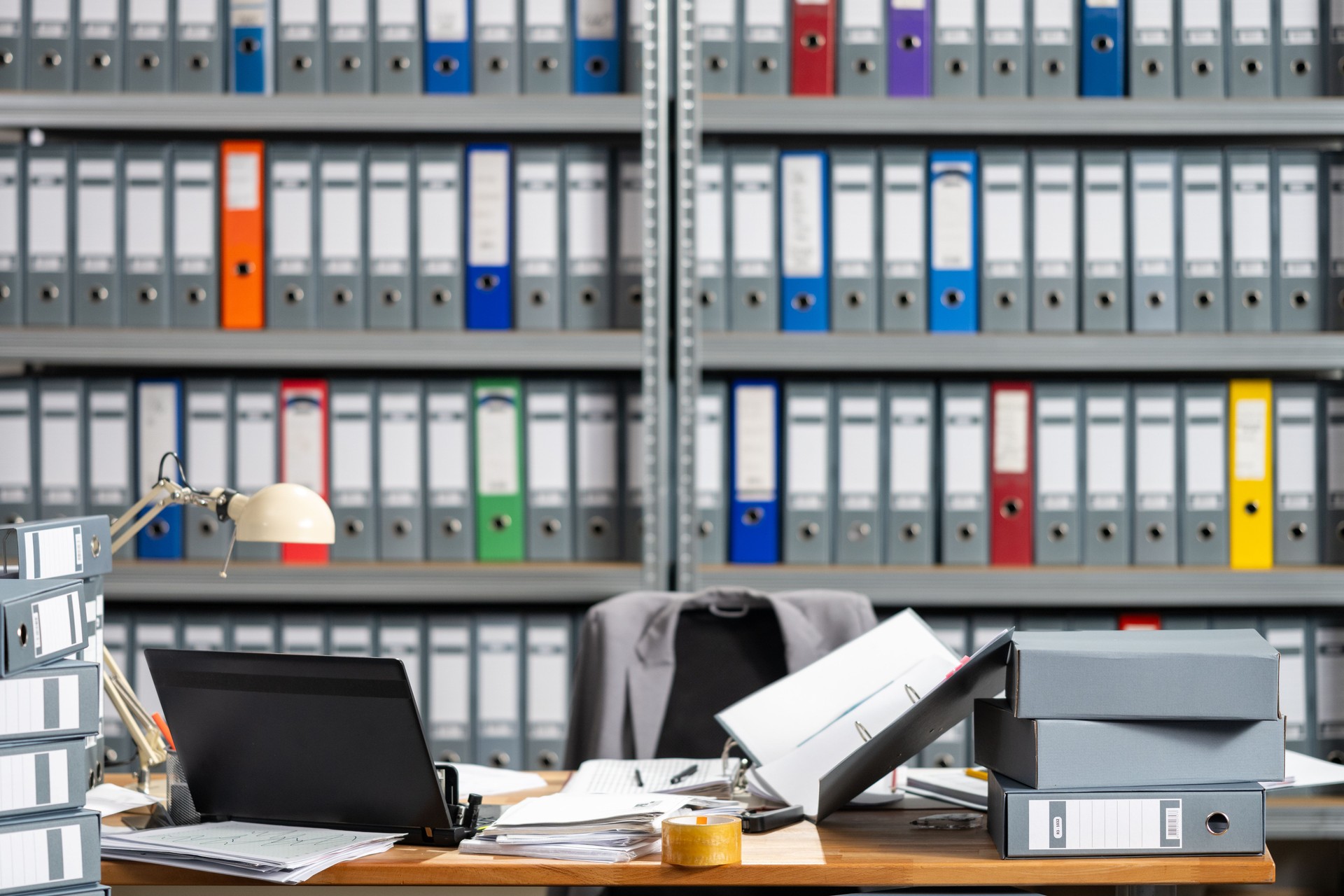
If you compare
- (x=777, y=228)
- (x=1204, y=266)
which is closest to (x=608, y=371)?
(x=777, y=228)

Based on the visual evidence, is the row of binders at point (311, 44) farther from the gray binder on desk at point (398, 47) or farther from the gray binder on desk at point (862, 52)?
the gray binder on desk at point (862, 52)

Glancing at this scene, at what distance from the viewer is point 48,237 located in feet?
6.81

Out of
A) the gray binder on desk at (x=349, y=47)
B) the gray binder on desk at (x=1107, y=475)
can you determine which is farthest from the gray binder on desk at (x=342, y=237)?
the gray binder on desk at (x=1107, y=475)

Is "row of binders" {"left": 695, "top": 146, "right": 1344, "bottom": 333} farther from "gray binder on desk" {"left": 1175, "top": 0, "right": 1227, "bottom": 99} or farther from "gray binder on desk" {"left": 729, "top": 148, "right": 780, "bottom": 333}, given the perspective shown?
"gray binder on desk" {"left": 1175, "top": 0, "right": 1227, "bottom": 99}

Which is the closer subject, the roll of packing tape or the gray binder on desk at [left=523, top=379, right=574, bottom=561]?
the roll of packing tape

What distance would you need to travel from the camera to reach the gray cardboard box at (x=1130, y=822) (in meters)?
1.03

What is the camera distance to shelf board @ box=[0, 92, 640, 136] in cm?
206

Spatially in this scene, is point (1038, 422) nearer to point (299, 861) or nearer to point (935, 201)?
point (935, 201)

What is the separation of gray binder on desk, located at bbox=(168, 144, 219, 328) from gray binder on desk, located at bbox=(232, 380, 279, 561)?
6.0 inches

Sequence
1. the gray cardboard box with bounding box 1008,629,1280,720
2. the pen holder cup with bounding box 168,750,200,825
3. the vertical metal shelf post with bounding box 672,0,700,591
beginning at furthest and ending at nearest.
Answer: the vertical metal shelf post with bounding box 672,0,700,591 < the pen holder cup with bounding box 168,750,200,825 < the gray cardboard box with bounding box 1008,629,1280,720

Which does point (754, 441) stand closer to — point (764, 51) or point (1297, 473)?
Result: point (764, 51)

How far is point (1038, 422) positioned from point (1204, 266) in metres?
0.40

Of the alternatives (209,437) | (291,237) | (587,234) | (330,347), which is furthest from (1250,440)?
(209,437)

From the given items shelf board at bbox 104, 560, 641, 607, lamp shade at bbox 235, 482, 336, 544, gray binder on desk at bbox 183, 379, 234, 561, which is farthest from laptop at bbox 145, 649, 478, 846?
gray binder on desk at bbox 183, 379, 234, 561
